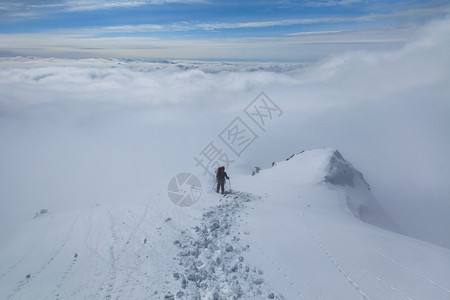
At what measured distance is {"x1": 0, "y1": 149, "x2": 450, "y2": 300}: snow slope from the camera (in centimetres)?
661

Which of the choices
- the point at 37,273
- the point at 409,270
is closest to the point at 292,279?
the point at 409,270

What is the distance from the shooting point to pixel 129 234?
10.7 m

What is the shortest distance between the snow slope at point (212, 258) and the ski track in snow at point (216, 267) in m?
0.03

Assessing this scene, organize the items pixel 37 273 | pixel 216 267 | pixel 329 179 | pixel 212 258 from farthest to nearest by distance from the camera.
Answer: pixel 329 179, pixel 37 273, pixel 212 258, pixel 216 267

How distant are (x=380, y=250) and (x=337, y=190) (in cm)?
1284

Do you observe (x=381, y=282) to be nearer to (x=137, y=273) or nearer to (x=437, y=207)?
(x=137, y=273)

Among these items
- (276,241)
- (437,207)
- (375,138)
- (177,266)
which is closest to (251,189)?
(276,241)
